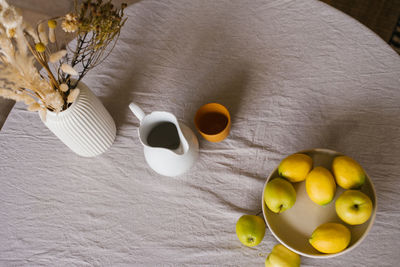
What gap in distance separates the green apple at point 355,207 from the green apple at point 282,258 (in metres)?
0.14

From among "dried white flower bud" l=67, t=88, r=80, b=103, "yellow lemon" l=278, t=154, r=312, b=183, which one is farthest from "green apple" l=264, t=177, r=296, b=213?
"dried white flower bud" l=67, t=88, r=80, b=103

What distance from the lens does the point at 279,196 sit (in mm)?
688

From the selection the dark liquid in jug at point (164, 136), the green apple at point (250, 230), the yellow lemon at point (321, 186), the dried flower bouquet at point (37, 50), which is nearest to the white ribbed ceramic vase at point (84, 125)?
the dried flower bouquet at point (37, 50)

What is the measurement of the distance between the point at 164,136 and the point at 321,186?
37 centimetres

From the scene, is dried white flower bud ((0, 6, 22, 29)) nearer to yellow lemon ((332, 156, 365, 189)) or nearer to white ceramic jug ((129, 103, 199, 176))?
white ceramic jug ((129, 103, 199, 176))

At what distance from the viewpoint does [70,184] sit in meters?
0.86

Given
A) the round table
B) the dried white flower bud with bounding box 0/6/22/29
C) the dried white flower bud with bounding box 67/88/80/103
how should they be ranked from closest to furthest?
the dried white flower bud with bounding box 0/6/22/29 → the dried white flower bud with bounding box 67/88/80/103 → the round table

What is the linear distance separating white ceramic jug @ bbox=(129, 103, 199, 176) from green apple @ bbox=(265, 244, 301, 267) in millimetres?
279

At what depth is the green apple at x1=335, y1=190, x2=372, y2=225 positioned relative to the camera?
2.12ft

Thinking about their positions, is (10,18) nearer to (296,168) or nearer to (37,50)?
(37,50)

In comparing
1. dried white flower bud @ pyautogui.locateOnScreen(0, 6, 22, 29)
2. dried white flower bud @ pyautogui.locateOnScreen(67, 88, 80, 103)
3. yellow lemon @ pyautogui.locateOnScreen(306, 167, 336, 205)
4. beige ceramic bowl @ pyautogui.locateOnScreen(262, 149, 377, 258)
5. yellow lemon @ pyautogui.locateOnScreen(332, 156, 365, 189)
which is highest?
dried white flower bud @ pyautogui.locateOnScreen(0, 6, 22, 29)

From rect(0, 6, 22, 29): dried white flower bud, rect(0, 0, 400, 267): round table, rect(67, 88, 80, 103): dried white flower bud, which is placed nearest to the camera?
rect(0, 6, 22, 29): dried white flower bud

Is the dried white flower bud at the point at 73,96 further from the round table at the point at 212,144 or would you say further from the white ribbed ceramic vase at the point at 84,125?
the round table at the point at 212,144

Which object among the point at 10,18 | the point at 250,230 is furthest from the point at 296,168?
the point at 10,18
